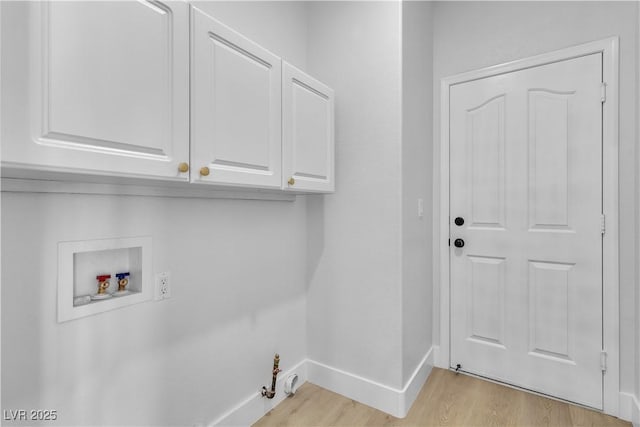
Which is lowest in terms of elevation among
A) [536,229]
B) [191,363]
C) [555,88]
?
[191,363]

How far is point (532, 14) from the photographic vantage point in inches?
78.1

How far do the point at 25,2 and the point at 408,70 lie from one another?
1684 mm

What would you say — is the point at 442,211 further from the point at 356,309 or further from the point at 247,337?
the point at 247,337

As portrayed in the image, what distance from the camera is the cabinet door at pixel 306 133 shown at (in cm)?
149

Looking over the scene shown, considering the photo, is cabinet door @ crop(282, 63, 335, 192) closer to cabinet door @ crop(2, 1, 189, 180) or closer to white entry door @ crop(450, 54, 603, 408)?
cabinet door @ crop(2, 1, 189, 180)

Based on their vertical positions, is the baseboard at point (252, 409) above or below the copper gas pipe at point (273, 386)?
below

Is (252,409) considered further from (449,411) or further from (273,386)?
(449,411)

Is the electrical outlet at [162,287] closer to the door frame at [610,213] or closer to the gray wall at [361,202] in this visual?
the gray wall at [361,202]

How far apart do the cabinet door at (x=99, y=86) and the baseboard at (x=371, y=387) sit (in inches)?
62.6

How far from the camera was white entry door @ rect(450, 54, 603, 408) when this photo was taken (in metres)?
1.84

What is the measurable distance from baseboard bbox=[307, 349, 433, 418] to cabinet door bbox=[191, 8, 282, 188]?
131cm

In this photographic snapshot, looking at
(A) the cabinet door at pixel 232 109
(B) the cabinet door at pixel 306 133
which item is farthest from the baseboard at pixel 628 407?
(A) the cabinet door at pixel 232 109

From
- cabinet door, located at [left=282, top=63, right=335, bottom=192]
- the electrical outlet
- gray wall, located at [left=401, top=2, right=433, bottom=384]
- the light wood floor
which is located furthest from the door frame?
the electrical outlet

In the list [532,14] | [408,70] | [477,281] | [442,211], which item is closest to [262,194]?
[408,70]
